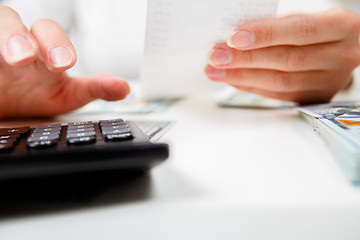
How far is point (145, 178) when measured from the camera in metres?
0.22

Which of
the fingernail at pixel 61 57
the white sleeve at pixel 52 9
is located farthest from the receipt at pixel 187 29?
the white sleeve at pixel 52 9

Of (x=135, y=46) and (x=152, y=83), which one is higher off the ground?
(x=135, y=46)

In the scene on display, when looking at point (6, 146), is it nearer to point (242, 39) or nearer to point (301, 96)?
point (242, 39)

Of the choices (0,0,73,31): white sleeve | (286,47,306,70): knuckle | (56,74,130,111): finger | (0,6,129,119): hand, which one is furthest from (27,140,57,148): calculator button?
(0,0,73,31): white sleeve

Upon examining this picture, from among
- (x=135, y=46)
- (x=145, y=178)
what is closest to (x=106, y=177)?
(x=145, y=178)

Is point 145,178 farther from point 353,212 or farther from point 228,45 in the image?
point 228,45

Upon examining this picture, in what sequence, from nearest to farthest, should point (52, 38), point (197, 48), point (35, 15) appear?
1. point (52, 38)
2. point (197, 48)
3. point (35, 15)

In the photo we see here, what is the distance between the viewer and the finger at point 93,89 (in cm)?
46

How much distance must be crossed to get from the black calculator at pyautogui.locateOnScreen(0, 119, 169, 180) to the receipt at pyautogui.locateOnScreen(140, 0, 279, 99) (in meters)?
0.19

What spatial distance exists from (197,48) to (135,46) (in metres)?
0.53

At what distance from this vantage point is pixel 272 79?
0.47 meters

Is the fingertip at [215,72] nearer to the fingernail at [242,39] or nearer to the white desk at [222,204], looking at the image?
the fingernail at [242,39]

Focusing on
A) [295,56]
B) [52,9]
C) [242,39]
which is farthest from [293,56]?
[52,9]

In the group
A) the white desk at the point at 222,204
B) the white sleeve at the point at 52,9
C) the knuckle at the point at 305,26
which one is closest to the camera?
the white desk at the point at 222,204
